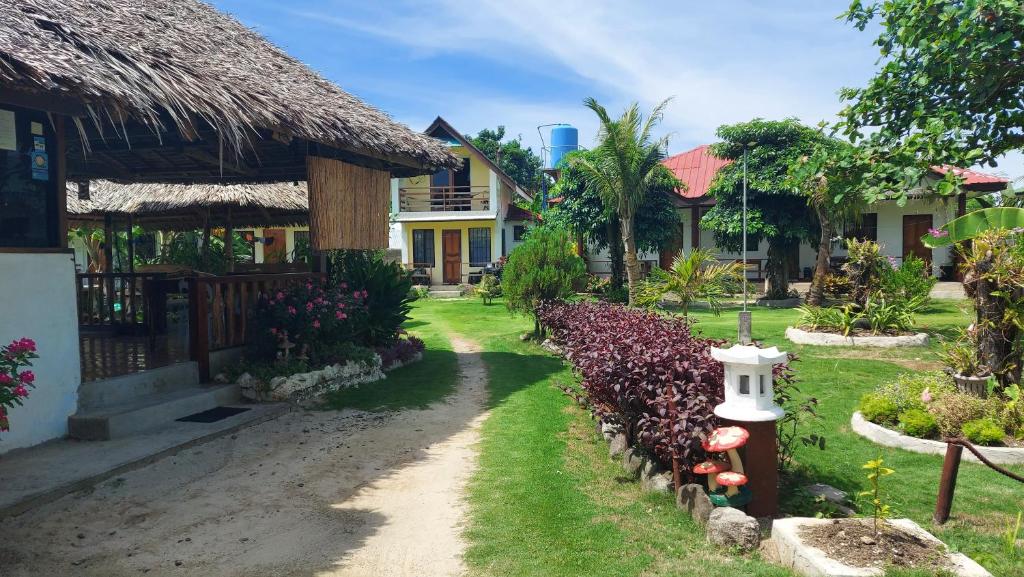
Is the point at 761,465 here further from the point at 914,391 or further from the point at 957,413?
the point at 914,391

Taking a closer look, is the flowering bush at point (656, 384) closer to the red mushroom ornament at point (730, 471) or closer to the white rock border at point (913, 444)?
the red mushroom ornament at point (730, 471)

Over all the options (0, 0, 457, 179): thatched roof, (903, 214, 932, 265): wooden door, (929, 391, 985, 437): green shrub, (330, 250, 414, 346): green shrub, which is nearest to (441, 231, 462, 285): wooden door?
(903, 214, 932, 265): wooden door

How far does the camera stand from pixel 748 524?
3.80 metres

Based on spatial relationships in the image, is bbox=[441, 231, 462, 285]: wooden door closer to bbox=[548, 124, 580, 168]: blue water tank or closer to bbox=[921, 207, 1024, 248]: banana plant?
bbox=[548, 124, 580, 168]: blue water tank

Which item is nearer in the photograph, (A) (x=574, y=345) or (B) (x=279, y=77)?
(A) (x=574, y=345)

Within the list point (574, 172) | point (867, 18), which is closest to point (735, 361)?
point (867, 18)

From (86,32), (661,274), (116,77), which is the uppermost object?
(86,32)

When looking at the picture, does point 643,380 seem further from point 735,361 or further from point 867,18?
point 867,18

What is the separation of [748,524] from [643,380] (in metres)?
1.43

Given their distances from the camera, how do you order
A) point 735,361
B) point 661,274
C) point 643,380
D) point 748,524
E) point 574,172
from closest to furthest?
1. point 748,524
2. point 735,361
3. point 643,380
4. point 661,274
5. point 574,172

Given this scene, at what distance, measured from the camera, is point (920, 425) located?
19.5 ft

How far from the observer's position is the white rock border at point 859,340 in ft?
34.4

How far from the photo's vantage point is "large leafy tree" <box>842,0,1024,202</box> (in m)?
6.59

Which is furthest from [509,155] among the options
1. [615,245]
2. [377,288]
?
[377,288]
